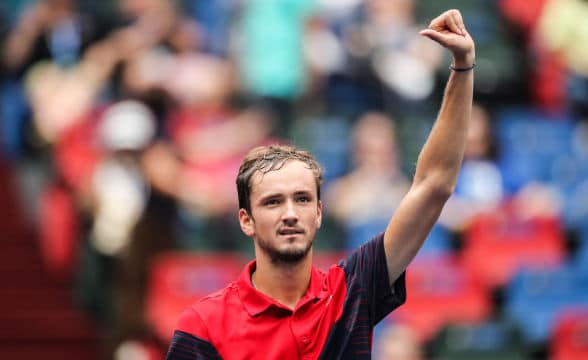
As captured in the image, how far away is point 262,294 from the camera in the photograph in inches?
120

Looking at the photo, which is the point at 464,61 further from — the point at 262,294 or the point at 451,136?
the point at 262,294

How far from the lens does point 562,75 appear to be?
32.9 feet

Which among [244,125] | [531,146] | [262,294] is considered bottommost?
[262,294]

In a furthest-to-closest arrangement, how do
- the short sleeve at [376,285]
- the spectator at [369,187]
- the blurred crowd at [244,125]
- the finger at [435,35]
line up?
the spectator at [369,187] < the blurred crowd at [244,125] < the short sleeve at [376,285] < the finger at [435,35]

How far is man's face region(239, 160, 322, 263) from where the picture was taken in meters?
2.97

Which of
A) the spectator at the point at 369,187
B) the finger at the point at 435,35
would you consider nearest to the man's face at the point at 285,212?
the finger at the point at 435,35

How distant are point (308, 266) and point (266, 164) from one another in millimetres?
302

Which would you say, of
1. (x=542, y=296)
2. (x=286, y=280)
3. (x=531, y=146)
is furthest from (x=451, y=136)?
(x=531, y=146)

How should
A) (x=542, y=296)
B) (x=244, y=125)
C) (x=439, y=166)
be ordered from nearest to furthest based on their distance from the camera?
(x=439, y=166) → (x=542, y=296) → (x=244, y=125)

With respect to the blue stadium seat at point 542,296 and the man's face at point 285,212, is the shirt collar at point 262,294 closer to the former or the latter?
the man's face at point 285,212

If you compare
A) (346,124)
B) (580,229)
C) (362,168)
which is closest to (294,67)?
(346,124)

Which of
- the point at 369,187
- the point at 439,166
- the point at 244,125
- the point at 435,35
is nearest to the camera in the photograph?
the point at 435,35

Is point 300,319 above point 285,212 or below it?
below

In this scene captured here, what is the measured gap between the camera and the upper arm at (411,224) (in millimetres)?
3014
